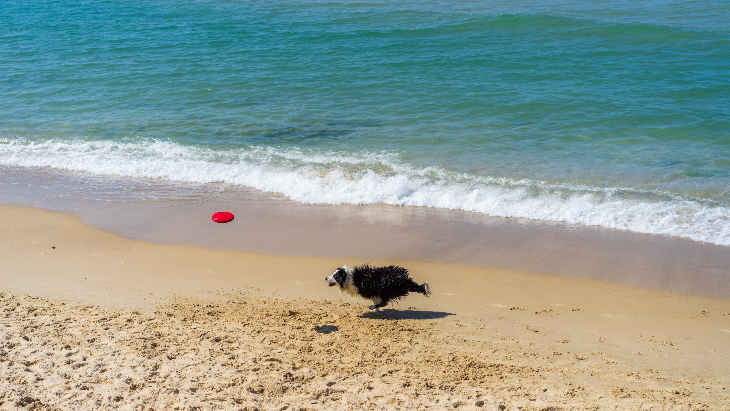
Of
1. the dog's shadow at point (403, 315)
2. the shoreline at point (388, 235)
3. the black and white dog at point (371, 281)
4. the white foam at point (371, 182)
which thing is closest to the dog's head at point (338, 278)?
the black and white dog at point (371, 281)

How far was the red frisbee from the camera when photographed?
32.1 feet

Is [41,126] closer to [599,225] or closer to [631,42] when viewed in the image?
[599,225]

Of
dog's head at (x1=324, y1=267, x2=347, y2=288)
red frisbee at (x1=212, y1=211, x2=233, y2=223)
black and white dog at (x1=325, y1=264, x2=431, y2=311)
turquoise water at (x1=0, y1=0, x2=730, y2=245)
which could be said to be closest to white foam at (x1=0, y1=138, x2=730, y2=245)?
turquoise water at (x1=0, y1=0, x2=730, y2=245)

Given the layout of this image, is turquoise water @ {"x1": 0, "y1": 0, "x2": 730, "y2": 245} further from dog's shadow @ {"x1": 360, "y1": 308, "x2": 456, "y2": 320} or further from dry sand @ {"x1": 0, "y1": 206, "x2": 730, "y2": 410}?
dog's shadow @ {"x1": 360, "y1": 308, "x2": 456, "y2": 320}

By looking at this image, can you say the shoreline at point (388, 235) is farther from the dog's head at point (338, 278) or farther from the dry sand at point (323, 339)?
the dog's head at point (338, 278)

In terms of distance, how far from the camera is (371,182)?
11.2 meters

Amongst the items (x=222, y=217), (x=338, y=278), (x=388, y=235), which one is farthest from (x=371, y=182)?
(x=338, y=278)

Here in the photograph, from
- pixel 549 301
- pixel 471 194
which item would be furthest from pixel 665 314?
pixel 471 194

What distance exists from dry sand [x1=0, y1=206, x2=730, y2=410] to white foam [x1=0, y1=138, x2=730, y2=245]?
242 centimetres

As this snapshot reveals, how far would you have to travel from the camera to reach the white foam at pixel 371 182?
377 inches

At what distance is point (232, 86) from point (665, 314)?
15.0 m

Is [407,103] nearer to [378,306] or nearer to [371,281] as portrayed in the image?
[378,306]

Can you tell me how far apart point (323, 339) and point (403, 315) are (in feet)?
4.08

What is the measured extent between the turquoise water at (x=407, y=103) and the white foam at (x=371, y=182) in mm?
46
